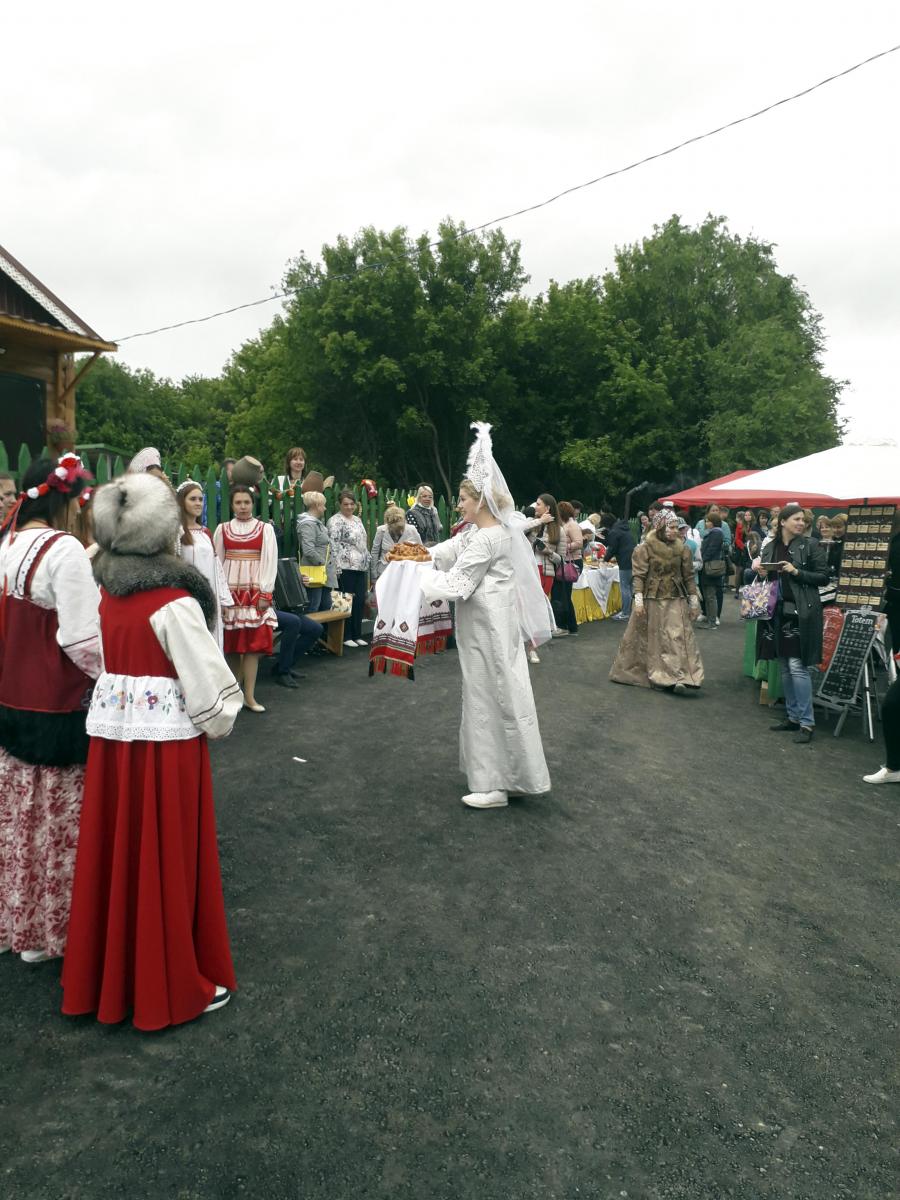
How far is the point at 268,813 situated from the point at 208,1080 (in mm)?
2293

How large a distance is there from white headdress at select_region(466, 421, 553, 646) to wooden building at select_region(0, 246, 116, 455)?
36.3 ft

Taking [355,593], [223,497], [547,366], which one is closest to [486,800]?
[223,497]

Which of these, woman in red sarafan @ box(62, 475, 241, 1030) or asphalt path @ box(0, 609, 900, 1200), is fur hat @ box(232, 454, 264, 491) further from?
woman in red sarafan @ box(62, 475, 241, 1030)

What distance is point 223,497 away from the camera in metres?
8.83

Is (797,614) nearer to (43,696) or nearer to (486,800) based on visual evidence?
(486,800)

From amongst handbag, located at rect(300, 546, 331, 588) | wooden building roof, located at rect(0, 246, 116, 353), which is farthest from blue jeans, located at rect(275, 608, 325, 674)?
wooden building roof, located at rect(0, 246, 116, 353)

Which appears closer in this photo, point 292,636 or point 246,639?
point 246,639

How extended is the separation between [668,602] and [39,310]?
1262cm

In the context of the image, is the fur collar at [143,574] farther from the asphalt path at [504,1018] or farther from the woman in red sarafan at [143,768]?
the asphalt path at [504,1018]

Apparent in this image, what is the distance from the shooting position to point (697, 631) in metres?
13.8

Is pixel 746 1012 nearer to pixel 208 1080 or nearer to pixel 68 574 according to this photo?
pixel 208 1080

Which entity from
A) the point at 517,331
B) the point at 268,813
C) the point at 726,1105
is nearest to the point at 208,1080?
the point at 726,1105

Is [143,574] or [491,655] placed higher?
[143,574]

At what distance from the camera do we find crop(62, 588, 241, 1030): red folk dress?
8.74 ft
